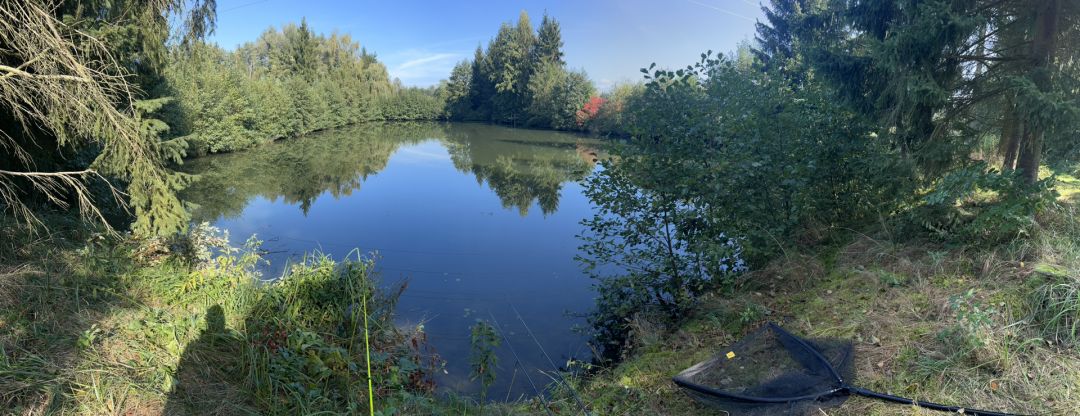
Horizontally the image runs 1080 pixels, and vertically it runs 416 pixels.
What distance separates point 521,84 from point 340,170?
37.6 meters

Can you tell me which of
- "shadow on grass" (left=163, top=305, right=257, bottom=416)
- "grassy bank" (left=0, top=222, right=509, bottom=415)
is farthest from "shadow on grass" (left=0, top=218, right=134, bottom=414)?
"shadow on grass" (left=163, top=305, right=257, bottom=416)

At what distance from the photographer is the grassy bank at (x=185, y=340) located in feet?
10.4

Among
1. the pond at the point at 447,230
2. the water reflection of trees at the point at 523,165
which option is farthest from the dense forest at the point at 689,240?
the water reflection of trees at the point at 523,165

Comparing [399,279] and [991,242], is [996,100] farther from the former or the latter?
[399,279]

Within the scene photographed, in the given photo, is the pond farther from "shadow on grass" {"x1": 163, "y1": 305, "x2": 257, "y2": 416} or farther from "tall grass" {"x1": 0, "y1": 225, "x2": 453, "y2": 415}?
"shadow on grass" {"x1": 163, "y1": 305, "x2": 257, "y2": 416}

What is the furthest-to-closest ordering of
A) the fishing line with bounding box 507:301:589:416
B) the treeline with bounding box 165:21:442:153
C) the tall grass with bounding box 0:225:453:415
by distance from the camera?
the treeline with bounding box 165:21:442:153 < the fishing line with bounding box 507:301:589:416 < the tall grass with bounding box 0:225:453:415

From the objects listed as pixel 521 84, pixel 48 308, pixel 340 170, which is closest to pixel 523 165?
pixel 340 170

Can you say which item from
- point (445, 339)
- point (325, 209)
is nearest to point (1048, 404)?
point (445, 339)

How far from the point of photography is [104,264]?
505 centimetres

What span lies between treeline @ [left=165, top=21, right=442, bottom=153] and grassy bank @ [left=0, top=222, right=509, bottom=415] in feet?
11.5

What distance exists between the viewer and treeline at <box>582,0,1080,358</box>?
15.8ft

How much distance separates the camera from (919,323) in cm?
371

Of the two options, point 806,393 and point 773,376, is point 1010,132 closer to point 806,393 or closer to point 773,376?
point 773,376

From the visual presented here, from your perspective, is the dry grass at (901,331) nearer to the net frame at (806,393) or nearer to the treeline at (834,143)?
the net frame at (806,393)
